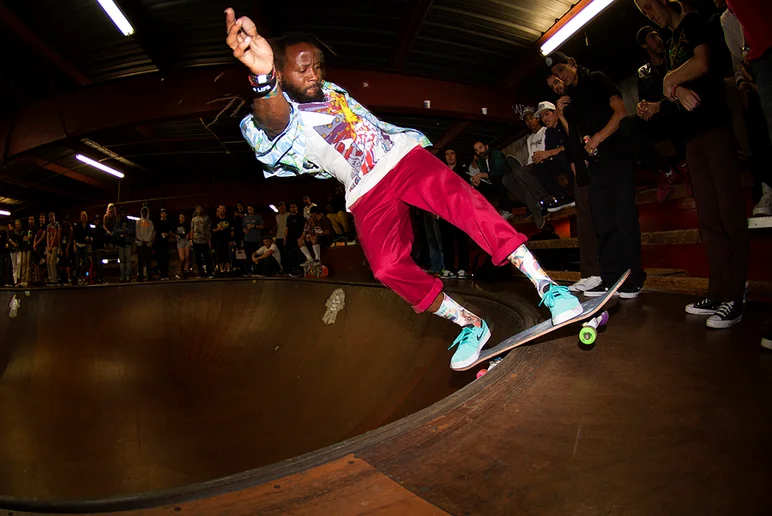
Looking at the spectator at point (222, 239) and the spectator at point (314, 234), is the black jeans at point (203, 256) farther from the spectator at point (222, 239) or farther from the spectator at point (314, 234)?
the spectator at point (314, 234)

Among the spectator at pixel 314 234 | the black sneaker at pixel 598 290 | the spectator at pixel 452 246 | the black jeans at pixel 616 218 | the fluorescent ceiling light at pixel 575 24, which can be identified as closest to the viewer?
the black jeans at pixel 616 218

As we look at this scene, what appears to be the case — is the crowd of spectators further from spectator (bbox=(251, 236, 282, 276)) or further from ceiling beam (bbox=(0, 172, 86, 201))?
ceiling beam (bbox=(0, 172, 86, 201))

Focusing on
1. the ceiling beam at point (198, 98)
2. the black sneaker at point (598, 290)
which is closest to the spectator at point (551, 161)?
the black sneaker at point (598, 290)

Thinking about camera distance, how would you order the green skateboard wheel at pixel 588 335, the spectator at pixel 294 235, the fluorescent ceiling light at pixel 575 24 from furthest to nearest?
the spectator at pixel 294 235 → the fluorescent ceiling light at pixel 575 24 → the green skateboard wheel at pixel 588 335

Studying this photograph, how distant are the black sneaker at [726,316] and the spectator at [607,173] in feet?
3.06

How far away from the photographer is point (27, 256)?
11.6 metres

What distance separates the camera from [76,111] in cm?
875

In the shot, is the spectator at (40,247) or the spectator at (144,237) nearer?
the spectator at (144,237)

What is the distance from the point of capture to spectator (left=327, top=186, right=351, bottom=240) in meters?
10.2

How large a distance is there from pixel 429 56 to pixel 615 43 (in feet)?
11.4

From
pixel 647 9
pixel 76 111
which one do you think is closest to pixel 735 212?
pixel 647 9

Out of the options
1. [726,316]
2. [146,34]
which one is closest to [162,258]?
[146,34]

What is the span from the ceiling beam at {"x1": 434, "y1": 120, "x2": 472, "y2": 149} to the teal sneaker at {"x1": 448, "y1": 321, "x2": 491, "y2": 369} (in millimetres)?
9192

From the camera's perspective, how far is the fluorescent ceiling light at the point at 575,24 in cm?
574
